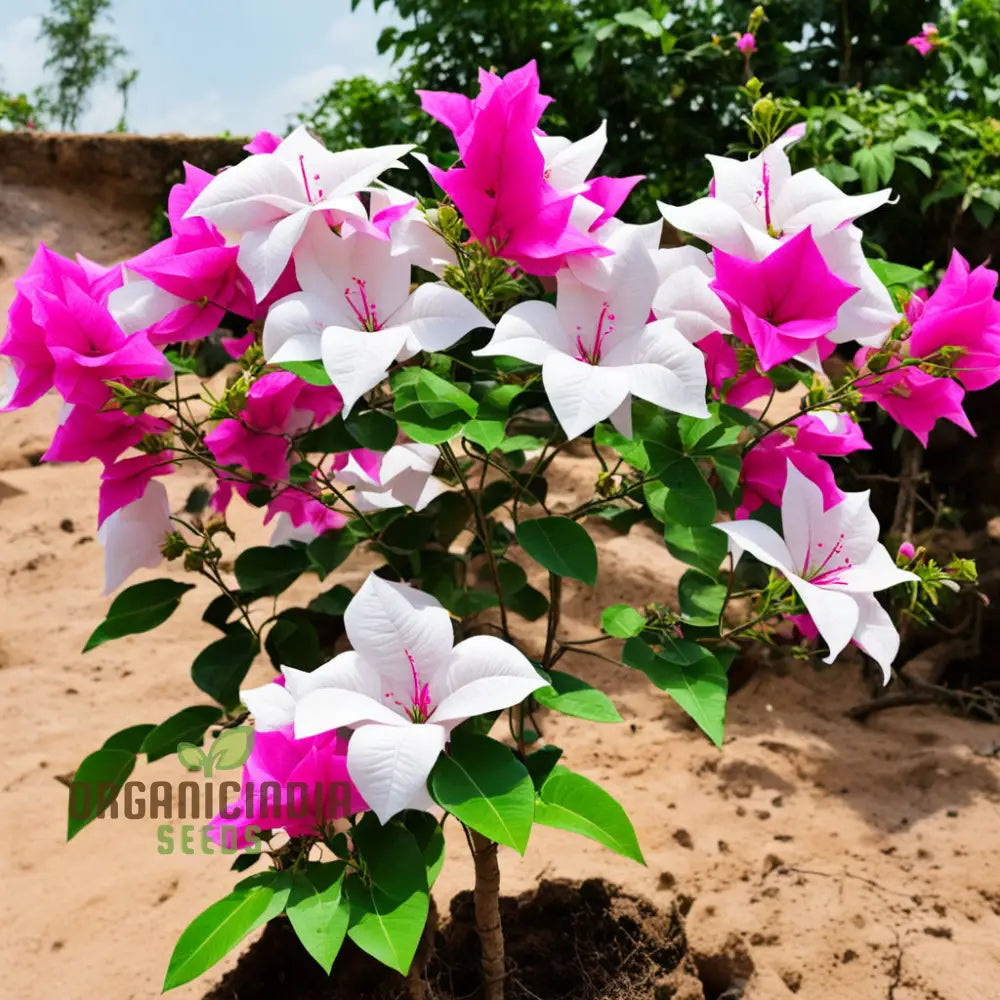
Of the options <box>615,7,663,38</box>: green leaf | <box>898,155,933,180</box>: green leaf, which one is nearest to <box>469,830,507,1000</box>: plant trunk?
<box>898,155,933,180</box>: green leaf

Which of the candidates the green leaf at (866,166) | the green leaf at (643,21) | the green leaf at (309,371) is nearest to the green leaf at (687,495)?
the green leaf at (309,371)

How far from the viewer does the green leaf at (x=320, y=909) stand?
799 millimetres

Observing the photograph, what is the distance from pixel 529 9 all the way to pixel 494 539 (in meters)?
2.68

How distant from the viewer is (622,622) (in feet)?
3.33

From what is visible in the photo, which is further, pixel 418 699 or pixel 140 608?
pixel 140 608

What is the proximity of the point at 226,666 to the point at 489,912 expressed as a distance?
1.44 feet

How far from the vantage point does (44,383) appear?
3.23 feet

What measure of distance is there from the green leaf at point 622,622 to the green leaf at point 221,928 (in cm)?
39

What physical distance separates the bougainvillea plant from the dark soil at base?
40 cm

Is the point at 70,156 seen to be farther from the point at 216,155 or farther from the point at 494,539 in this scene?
the point at 494,539

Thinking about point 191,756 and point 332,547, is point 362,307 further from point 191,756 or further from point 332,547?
point 191,756

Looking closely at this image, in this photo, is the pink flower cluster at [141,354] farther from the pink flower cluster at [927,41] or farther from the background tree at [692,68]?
the pink flower cluster at [927,41]

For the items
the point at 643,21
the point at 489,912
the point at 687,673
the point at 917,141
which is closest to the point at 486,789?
the point at 687,673

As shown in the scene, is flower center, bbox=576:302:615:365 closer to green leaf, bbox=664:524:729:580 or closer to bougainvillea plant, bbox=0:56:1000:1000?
bougainvillea plant, bbox=0:56:1000:1000
